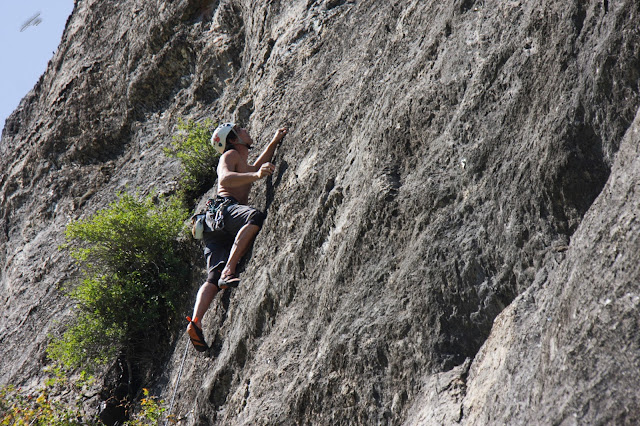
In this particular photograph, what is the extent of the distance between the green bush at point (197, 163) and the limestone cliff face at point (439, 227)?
86 cm

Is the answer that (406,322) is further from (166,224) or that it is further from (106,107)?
(106,107)

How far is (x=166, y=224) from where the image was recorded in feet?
26.7

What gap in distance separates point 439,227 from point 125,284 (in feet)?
15.3

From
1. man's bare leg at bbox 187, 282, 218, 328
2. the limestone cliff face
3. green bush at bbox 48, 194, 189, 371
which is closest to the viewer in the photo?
the limestone cliff face

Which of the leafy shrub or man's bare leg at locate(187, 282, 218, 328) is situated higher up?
man's bare leg at locate(187, 282, 218, 328)

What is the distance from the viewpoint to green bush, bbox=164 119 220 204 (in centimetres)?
885

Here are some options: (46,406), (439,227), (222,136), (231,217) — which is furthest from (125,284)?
(439,227)

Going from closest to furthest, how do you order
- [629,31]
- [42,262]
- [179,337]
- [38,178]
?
[629,31] → [179,337] → [42,262] → [38,178]

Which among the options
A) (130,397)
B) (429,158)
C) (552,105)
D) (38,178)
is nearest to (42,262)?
(38,178)

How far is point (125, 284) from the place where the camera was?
8016mm

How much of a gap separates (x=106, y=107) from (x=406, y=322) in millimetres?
8970

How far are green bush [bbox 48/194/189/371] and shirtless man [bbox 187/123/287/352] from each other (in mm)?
948

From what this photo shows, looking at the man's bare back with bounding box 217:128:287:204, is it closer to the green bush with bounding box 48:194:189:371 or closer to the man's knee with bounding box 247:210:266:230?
the man's knee with bounding box 247:210:266:230

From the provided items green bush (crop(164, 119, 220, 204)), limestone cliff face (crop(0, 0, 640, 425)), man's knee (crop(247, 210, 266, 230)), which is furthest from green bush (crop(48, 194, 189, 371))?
man's knee (crop(247, 210, 266, 230))
